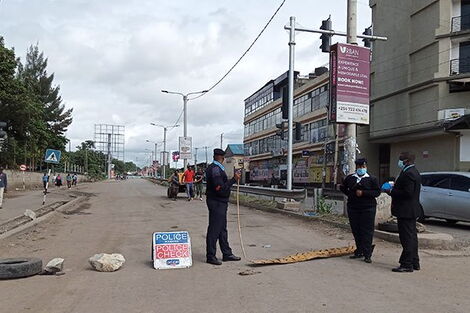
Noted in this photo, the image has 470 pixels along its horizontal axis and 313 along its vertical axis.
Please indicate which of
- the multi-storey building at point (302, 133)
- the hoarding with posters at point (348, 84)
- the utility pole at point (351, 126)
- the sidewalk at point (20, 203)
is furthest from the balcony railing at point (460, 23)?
the sidewalk at point (20, 203)

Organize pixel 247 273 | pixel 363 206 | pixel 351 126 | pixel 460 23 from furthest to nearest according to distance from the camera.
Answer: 1. pixel 460 23
2. pixel 351 126
3. pixel 363 206
4. pixel 247 273

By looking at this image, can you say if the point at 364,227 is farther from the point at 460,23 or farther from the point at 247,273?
the point at 460,23

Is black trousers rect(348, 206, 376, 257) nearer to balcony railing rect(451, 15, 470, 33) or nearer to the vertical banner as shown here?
the vertical banner

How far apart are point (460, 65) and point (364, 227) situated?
30805mm

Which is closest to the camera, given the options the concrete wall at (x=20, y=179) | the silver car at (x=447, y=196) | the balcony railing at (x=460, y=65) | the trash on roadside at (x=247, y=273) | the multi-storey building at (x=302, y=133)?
the trash on roadside at (x=247, y=273)

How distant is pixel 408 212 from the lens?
7699mm

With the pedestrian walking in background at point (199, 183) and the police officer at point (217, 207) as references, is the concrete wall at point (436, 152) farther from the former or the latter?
the police officer at point (217, 207)

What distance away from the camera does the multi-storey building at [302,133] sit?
50438 millimetres

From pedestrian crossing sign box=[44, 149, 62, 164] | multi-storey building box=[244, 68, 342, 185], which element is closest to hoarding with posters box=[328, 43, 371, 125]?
pedestrian crossing sign box=[44, 149, 62, 164]

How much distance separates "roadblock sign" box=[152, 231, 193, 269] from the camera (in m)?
7.99

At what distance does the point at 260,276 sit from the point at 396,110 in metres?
36.9

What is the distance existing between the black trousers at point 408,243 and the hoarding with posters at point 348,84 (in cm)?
635

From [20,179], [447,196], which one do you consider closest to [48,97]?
[20,179]

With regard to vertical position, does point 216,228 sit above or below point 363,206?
below
